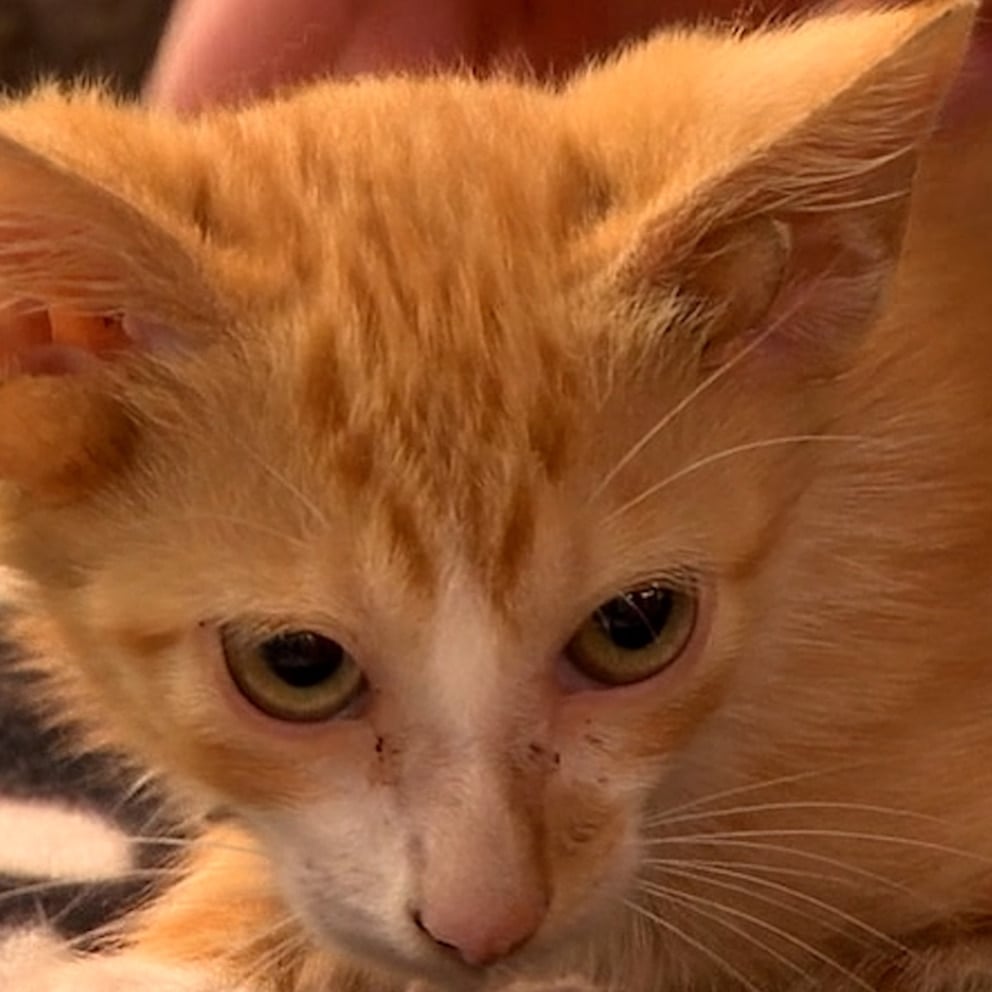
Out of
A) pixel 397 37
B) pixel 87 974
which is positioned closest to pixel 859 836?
pixel 87 974

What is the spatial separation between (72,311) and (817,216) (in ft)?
1.01

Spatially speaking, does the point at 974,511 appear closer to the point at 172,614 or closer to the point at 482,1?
the point at 172,614

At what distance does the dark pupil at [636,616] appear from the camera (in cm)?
83

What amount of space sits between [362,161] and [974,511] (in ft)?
1.16

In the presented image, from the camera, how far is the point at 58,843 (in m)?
1.26

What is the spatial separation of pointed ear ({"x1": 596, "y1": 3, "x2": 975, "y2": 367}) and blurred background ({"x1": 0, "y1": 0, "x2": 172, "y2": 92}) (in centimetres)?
109

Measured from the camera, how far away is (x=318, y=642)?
2.64ft

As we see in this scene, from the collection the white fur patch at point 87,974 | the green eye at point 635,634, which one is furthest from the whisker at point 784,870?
the white fur patch at point 87,974

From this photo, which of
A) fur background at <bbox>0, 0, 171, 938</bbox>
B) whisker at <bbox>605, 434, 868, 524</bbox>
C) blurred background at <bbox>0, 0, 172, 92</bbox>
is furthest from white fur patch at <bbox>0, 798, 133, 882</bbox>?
blurred background at <bbox>0, 0, 172, 92</bbox>

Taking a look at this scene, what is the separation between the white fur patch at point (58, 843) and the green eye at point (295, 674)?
436 mm

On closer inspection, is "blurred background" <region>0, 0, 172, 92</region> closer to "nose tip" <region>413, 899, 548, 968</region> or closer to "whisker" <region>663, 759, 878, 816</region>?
"whisker" <region>663, 759, 878, 816</region>

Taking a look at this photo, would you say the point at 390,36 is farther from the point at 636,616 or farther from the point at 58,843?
the point at 636,616

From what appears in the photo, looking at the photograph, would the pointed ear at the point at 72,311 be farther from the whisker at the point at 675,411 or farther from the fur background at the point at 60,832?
the fur background at the point at 60,832

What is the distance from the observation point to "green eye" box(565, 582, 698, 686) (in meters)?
0.82
